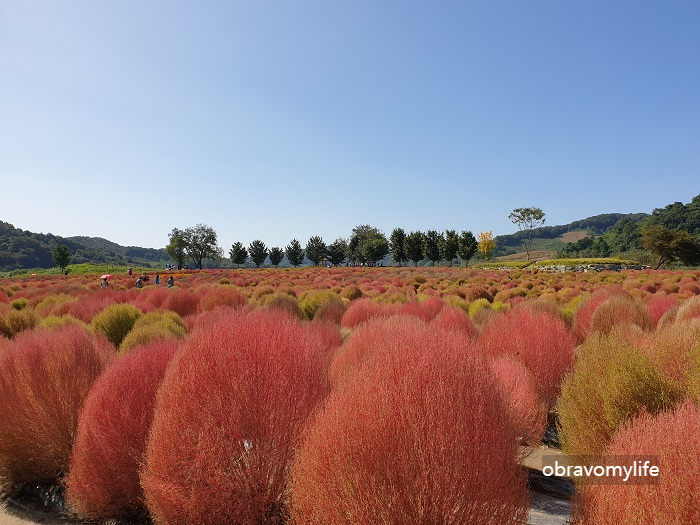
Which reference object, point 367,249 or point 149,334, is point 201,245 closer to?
point 367,249

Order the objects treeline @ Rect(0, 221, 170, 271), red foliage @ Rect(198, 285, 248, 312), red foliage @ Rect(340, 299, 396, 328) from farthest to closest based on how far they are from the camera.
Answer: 1. treeline @ Rect(0, 221, 170, 271)
2. red foliage @ Rect(198, 285, 248, 312)
3. red foliage @ Rect(340, 299, 396, 328)

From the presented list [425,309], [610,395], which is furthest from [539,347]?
[425,309]

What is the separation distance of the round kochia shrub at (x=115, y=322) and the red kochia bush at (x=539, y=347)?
29.8 ft

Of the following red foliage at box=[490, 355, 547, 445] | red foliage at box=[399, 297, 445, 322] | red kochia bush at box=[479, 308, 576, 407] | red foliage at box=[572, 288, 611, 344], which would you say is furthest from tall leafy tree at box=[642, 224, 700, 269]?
red foliage at box=[490, 355, 547, 445]

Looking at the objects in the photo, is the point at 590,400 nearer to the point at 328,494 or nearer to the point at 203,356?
the point at 328,494

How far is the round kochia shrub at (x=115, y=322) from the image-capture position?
10.6m

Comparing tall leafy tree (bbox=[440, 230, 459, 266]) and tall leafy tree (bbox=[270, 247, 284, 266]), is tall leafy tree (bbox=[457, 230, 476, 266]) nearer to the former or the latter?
tall leafy tree (bbox=[440, 230, 459, 266])

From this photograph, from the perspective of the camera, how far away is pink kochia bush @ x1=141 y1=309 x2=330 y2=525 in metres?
3.39

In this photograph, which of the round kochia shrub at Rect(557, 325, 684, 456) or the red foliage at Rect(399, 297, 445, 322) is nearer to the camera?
the round kochia shrub at Rect(557, 325, 684, 456)

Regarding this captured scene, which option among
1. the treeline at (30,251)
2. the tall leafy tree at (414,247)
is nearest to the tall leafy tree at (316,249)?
the tall leafy tree at (414,247)

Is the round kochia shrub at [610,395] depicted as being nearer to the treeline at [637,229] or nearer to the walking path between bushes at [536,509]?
the walking path between bushes at [536,509]

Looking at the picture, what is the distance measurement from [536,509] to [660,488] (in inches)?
95.2

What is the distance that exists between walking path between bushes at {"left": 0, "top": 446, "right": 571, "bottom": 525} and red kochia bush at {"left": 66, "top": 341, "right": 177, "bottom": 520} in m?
0.57

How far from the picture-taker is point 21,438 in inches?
207
